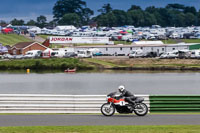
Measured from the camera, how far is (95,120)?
25.1 meters

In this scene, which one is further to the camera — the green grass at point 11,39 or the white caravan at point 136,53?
the green grass at point 11,39

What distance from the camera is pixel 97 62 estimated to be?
332 ft

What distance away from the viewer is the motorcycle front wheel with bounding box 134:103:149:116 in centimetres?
2627

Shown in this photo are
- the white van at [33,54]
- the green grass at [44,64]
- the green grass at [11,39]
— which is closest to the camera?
the green grass at [44,64]

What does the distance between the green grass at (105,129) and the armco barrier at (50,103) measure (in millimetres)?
5788

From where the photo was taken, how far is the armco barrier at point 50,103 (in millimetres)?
28312

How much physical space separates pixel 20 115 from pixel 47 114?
4.52 ft

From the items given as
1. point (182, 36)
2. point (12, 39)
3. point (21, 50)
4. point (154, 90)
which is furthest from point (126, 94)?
point (182, 36)

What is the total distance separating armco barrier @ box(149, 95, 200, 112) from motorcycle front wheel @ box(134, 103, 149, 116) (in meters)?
1.94

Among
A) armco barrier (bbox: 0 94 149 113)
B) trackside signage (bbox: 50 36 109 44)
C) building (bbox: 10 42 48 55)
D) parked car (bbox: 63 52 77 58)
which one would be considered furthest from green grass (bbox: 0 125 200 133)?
trackside signage (bbox: 50 36 109 44)

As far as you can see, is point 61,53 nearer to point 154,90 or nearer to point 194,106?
point 154,90

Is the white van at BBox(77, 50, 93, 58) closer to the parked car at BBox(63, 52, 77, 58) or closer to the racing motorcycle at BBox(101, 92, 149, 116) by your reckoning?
the parked car at BBox(63, 52, 77, 58)

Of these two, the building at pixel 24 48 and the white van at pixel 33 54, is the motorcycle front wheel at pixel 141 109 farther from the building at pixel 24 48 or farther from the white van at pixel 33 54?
the building at pixel 24 48

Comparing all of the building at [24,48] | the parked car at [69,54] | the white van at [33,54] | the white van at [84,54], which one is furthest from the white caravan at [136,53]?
the building at [24,48]
